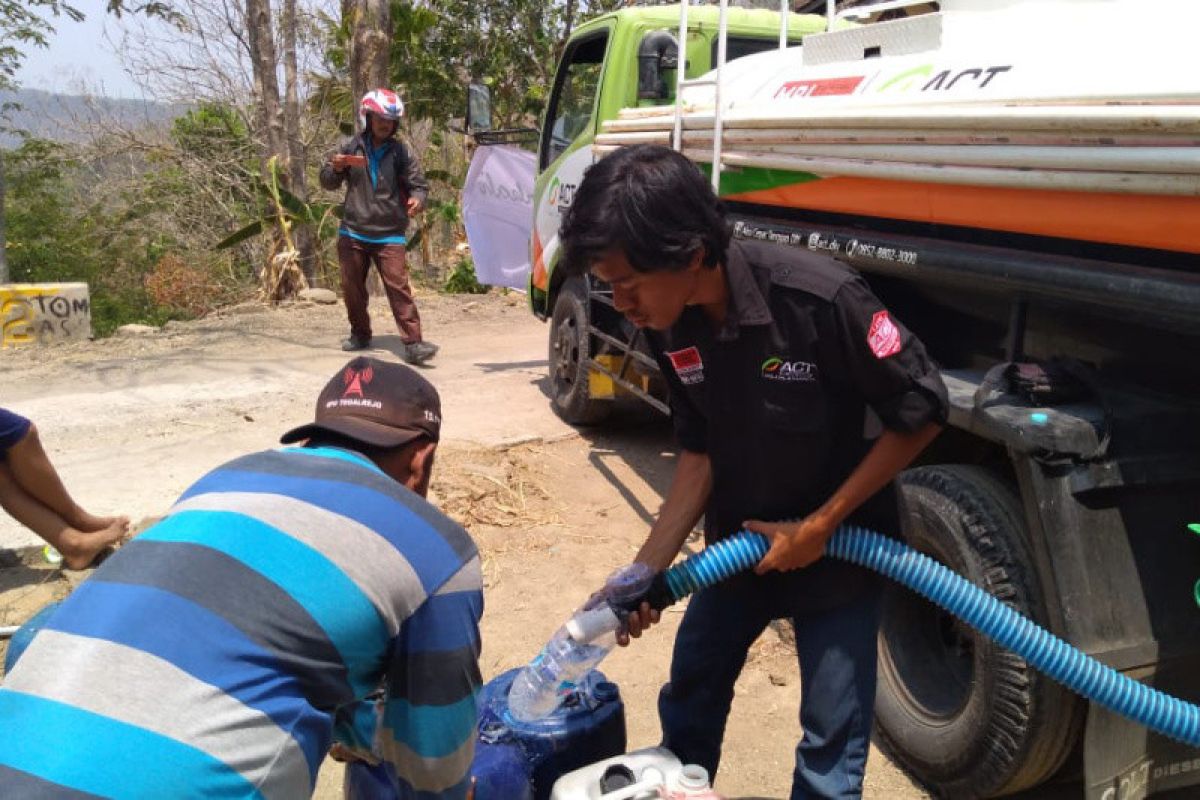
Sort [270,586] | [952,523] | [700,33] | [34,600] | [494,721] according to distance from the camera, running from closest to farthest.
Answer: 1. [270,586]
2. [494,721]
3. [952,523]
4. [34,600]
5. [700,33]

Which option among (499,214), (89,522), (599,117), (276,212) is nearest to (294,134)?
(276,212)

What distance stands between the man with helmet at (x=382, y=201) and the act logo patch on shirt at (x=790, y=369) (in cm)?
583

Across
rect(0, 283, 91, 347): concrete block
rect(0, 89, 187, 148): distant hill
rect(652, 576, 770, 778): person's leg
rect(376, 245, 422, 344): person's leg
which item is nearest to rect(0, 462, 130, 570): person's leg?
rect(652, 576, 770, 778): person's leg

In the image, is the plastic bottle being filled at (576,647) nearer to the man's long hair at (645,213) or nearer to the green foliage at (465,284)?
the man's long hair at (645,213)

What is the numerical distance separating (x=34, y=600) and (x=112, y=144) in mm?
14293

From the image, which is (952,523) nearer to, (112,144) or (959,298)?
(959,298)

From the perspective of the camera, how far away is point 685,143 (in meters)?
4.02

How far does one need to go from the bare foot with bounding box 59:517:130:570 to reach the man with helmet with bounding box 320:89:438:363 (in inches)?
144

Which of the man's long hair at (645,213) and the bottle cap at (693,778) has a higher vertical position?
the man's long hair at (645,213)

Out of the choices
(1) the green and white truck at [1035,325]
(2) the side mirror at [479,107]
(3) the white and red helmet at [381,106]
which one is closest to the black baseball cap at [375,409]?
(1) the green and white truck at [1035,325]

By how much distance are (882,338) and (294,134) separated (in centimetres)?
1447

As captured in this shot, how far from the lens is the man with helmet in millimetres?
7305

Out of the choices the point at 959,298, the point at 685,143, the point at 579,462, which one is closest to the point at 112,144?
the point at 579,462

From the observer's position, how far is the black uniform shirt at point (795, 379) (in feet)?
5.90
